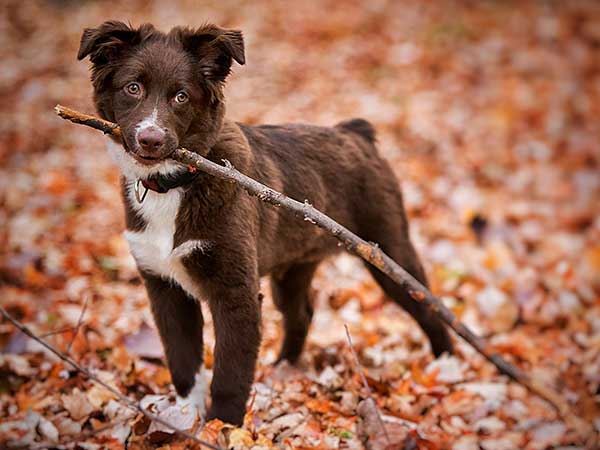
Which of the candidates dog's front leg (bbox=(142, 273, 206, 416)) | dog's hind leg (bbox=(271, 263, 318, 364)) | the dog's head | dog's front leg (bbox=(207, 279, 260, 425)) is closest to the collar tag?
the dog's head

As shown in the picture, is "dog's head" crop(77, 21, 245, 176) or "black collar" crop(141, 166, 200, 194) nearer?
"dog's head" crop(77, 21, 245, 176)

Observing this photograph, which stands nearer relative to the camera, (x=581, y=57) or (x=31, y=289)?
(x=31, y=289)

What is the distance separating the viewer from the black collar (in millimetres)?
3344

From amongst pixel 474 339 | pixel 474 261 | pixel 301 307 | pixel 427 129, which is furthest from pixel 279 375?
pixel 427 129

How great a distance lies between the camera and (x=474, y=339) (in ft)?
8.46

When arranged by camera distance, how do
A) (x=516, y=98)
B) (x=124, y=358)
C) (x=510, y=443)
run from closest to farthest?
(x=510, y=443)
(x=124, y=358)
(x=516, y=98)

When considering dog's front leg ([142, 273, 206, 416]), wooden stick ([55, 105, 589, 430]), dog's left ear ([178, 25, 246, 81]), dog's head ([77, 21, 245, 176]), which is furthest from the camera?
dog's front leg ([142, 273, 206, 416])

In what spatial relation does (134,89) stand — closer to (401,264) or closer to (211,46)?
(211,46)

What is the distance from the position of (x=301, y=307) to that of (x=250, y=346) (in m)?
1.29

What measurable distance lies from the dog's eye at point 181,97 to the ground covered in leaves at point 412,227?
90 cm

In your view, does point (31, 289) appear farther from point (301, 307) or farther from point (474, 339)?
point (474, 339)

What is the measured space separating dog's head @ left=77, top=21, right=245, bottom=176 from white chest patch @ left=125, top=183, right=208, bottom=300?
0.75 ft

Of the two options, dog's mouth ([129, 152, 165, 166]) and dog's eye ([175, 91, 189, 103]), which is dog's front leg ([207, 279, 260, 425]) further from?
dog's eye ([175, 91, 189, 103])

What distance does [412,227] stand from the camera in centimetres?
710
